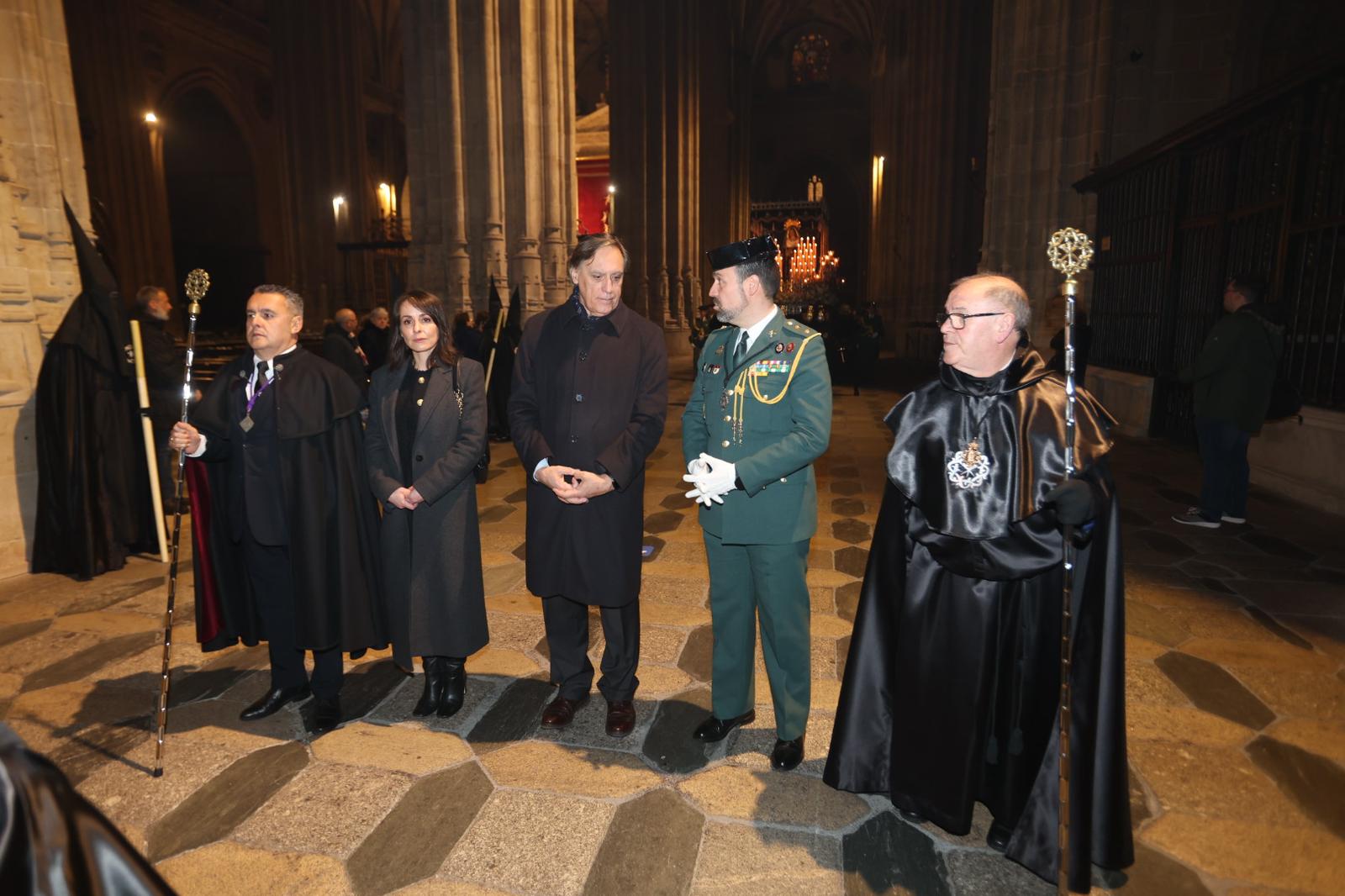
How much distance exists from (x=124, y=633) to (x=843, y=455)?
23.5 ft

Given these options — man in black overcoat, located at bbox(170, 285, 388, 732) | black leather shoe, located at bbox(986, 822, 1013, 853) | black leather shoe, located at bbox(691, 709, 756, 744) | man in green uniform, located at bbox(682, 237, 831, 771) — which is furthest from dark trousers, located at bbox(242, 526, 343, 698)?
black leather shoe, located at bbox(986, 822, 1013, 853)

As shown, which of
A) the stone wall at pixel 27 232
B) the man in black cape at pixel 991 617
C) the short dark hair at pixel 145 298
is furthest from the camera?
the short dark hair at pixel 145 298

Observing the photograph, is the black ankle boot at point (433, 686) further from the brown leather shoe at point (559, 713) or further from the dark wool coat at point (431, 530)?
the brown leather shoe at point (559, 713)

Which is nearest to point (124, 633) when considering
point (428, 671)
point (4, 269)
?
point (428, 671)

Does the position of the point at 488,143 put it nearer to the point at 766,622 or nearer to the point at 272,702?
the point at 272,702

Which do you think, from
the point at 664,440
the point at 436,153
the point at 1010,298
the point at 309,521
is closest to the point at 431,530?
the point at 309,521

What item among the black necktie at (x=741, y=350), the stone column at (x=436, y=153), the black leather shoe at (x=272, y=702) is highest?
the stone column at (x=436, y=153)

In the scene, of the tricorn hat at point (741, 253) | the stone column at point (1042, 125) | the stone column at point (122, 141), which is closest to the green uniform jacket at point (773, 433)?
the tricorn hat at point (741, 253)

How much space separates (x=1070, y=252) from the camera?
6.52 ft

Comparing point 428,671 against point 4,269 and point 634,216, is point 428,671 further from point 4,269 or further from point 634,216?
point 634,216

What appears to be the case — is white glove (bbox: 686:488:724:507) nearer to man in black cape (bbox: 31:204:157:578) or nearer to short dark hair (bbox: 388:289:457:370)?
short dark hair (bbox: 388:289:457:370)

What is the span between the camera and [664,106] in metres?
20.8

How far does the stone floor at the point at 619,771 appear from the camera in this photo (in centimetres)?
235

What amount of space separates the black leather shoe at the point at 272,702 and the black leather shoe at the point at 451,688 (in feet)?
2.11
